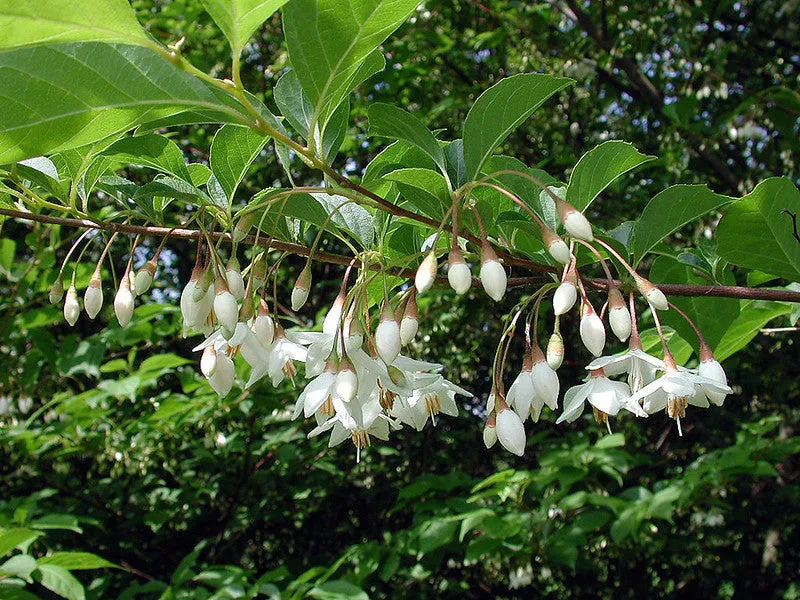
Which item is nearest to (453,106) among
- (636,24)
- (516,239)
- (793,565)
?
(636,24)

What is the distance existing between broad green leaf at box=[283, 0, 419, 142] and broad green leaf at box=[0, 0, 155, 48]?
0.20 m

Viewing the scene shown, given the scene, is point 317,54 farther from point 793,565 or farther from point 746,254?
point 793,565

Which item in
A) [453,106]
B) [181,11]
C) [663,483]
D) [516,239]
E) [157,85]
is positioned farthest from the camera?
[181,11]

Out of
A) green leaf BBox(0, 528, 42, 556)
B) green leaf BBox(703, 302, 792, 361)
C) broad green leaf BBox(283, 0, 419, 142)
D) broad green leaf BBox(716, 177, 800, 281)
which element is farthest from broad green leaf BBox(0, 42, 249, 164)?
green leaf BBox(0, 528, 42, 556)

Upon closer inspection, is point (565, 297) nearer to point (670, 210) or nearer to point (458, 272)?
point (458, 272)

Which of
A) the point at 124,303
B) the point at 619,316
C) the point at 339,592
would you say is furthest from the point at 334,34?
the point at 339,592

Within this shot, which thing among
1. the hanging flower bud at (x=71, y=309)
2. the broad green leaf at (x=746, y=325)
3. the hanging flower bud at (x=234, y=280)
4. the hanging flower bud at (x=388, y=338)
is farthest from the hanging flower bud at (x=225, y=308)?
the broad green leaf at (x=746, y=325)

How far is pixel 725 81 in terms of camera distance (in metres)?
5.70

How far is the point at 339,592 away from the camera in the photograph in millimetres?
3051

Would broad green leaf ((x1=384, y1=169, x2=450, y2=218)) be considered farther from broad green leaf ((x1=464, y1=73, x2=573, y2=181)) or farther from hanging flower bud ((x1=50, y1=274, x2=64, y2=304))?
hanging flower bud ((x1=50, y1=274, x2=64, y2=304))

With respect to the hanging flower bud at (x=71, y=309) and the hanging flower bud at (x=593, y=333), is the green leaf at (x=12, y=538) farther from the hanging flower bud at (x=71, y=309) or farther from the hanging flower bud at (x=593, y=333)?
the hanging flower bud at (x=593, y=333)

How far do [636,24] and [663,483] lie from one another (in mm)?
3662

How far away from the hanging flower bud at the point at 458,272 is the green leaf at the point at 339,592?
2278 millimetres

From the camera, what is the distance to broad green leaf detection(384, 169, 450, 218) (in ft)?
3.64
